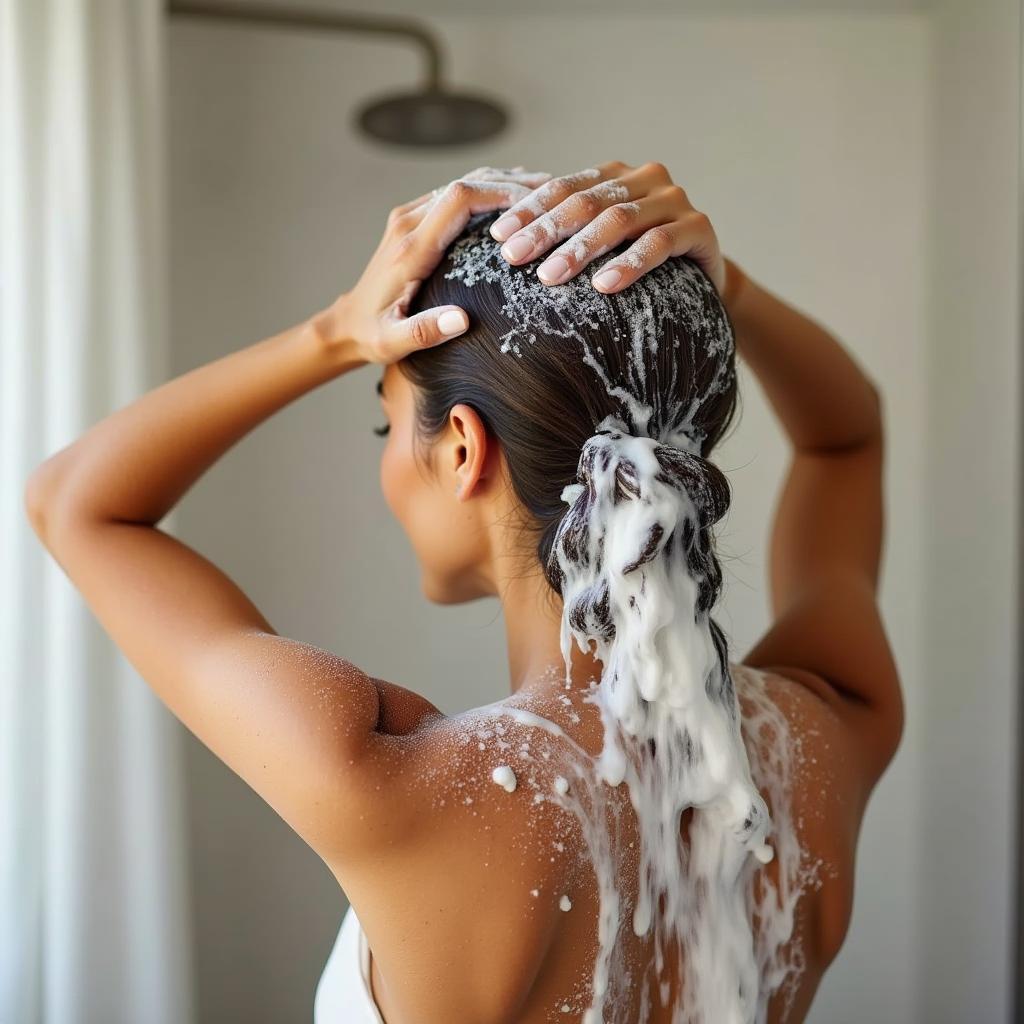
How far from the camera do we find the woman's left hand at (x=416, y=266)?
0.77 m

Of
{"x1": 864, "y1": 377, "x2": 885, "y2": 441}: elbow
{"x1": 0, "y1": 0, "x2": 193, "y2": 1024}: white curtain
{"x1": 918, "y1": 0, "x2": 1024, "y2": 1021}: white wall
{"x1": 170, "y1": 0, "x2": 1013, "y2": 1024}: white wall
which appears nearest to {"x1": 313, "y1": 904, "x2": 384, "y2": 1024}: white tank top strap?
{"x1": 0, "y1": 0, "x2": 193, "y2": 1024}: white curtain

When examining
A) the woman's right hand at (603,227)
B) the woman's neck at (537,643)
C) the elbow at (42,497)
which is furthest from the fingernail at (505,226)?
the elbow at (42,497)

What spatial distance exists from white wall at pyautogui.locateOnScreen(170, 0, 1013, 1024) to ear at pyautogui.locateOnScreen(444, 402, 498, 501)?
1265 millimetres

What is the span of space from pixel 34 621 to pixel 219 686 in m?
0.71

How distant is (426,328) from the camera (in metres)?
0.76

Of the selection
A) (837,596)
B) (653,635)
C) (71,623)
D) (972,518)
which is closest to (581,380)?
(653,635)

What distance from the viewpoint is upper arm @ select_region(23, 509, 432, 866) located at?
0.65 meters

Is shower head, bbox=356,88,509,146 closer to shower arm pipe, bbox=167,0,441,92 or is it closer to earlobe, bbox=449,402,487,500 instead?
shower arm pipe, bbox=167,0,441,92

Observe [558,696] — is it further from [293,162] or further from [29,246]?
[293,162]

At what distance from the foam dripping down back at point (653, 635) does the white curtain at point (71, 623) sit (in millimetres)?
742

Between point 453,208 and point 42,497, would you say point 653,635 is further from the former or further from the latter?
point 42,497

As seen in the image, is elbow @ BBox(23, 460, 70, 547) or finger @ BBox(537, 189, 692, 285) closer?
finger @ BBox(537, 189, 692, 285)

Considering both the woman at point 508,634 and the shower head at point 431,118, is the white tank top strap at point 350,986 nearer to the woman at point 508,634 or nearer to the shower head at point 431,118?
the woman at point 508,634

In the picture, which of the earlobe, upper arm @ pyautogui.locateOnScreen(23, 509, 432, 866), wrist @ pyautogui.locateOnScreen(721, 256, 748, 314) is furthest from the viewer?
wrist @ pyautogui.locateOnScreen(721, 256, 748, 314)
